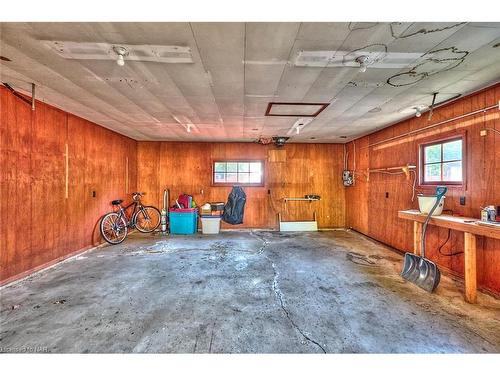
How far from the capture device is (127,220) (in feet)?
18.0

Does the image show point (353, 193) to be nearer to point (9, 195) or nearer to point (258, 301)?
point (258, 301)

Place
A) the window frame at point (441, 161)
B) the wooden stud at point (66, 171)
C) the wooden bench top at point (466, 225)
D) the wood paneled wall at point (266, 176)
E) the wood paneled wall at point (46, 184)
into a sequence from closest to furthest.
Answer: the wooden bench top at point (466, 225) < the wood paneled wall at point (46, 184) < the window frame at point (441, 161) < the wooden stud at point (66, 171) < the wood paneled wall at point (266, 176)

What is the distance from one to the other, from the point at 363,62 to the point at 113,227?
5454 mm

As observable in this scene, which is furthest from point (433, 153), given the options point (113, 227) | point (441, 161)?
point (113, 227)

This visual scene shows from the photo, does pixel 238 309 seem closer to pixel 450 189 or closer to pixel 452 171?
pixel 450 189

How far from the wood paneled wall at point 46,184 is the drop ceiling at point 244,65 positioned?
0.44 m

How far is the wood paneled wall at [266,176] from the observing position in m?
6.44

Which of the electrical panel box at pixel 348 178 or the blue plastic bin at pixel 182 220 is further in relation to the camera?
the electrical panel box at pixel 348 178

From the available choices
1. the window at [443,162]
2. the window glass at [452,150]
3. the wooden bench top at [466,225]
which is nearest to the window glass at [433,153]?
the window at [443,162]

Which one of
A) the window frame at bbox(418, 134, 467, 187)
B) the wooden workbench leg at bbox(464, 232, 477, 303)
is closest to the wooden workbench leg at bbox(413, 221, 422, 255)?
the window frame at bbox(418, 134, 467, 187)

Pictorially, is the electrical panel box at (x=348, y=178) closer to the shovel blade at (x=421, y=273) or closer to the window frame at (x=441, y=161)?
the window frame at (x=441, y=161)

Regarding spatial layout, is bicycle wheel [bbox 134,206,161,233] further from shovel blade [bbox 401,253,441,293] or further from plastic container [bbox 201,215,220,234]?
shovel blade [bbox 401,253,441,293]

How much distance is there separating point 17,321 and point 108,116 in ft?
10.5

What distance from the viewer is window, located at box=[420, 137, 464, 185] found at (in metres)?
3.16
